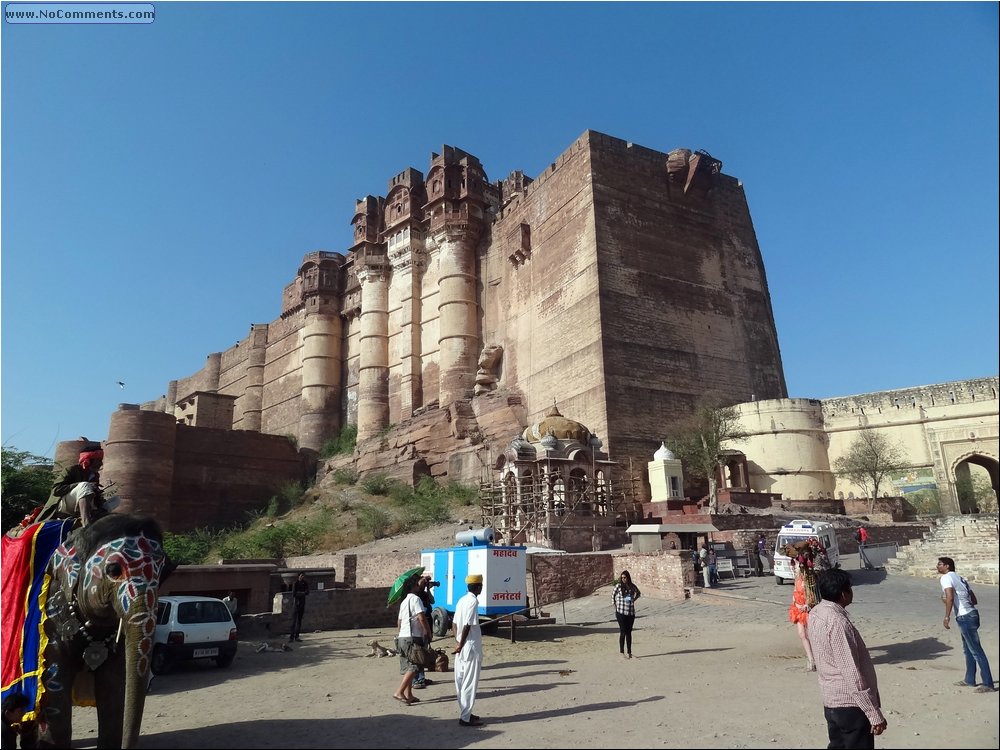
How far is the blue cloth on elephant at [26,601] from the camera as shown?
4309 millimetres

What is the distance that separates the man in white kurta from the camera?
5223mm

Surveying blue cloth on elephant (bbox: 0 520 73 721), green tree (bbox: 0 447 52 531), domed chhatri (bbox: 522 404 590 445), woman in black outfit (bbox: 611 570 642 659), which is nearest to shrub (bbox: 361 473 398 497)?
domed chhatri (bbox: 522 404 590 445)

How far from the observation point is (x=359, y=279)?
4172cm

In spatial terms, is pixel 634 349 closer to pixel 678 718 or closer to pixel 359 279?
pixel 359 279

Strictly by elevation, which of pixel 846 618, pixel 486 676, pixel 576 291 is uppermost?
pixel 576 291

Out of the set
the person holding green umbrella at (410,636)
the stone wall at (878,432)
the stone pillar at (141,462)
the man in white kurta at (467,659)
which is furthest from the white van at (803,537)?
the stone pillar at (141,462)

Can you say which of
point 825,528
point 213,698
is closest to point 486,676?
point 213,698

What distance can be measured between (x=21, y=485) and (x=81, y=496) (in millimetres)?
8589

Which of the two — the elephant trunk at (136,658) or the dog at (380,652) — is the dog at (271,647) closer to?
the dog at (380,652)

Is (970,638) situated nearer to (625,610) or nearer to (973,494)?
(625,610)

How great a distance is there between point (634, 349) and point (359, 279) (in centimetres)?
1986

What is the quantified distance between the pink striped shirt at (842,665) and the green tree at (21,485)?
35.0 feet

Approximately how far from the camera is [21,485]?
11.7 m

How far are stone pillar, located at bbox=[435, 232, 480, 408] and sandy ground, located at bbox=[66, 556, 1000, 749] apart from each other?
79.5 ft
